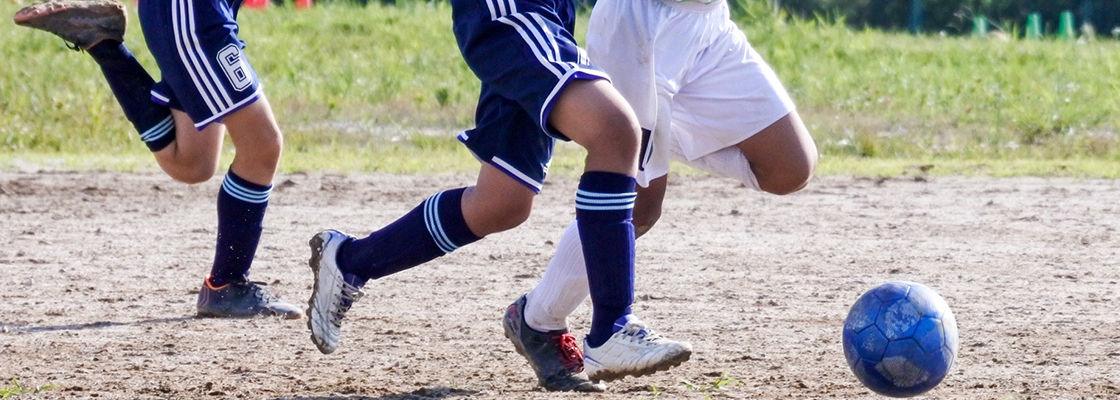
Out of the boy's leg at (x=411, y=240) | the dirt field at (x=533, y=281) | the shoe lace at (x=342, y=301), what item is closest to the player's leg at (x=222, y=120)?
the dirt field at (x=533, y=281)

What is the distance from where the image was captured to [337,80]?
13.8 metres

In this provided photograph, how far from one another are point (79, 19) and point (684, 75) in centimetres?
239

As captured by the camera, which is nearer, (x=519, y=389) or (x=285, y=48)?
(x=519, y=389)

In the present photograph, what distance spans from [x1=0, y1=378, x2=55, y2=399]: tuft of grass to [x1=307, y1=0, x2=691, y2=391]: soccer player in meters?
1.02

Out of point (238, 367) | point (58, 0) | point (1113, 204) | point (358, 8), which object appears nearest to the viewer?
point (238, 367)

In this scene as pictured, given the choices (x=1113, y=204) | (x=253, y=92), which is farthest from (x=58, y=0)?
(x=1113, y=204)

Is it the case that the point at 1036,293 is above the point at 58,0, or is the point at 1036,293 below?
below

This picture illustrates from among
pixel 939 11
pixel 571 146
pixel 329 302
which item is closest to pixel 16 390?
pixel 329 302

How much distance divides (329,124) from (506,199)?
8903mm

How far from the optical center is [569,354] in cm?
383

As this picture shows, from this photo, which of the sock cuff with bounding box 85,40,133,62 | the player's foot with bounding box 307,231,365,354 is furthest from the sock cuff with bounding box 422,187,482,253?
the sock cuff with bounding box 85,40,133,62

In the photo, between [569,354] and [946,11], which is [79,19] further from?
[946,11]

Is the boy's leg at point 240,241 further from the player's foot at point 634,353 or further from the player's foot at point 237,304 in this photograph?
the player's foot at point 634,353

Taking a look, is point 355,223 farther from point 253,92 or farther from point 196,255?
point 253,92
